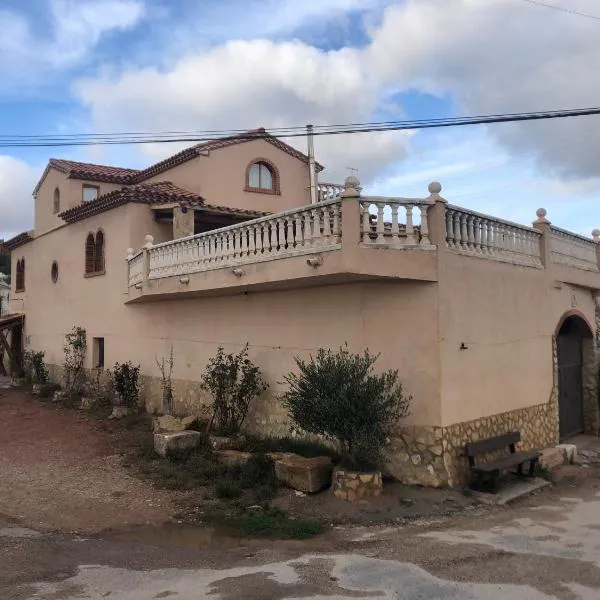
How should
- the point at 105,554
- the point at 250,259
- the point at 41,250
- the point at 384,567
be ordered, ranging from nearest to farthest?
1. the point at 384,567
2. the point at 105,554
3. the point at 250,259
4. the point at 41,250

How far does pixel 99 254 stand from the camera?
16438 millimetres

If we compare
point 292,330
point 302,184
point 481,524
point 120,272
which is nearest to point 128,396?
point 120,272

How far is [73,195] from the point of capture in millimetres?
17922

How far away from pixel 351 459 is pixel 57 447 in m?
6.30

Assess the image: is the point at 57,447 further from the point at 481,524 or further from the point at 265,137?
the point at 265,137

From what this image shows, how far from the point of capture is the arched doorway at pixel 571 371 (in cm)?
1191

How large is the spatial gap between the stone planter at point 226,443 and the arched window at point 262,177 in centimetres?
876

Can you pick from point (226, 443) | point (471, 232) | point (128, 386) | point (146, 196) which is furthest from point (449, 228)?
point (128, 386)

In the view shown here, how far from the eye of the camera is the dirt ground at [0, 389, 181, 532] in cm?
736

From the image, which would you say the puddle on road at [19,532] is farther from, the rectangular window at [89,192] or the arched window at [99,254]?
the rectangular window at [89,192]

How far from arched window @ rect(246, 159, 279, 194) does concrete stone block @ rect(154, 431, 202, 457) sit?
8613 millimetres

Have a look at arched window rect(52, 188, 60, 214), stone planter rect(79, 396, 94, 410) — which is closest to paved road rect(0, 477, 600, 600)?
stone planter rect(79, 396, 94, 410)

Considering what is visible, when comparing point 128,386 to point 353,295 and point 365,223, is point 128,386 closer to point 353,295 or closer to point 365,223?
point 353,295

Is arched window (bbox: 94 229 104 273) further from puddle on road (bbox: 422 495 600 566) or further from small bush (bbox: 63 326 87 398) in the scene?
puddle on road (bbox: 422 495 600 566)
